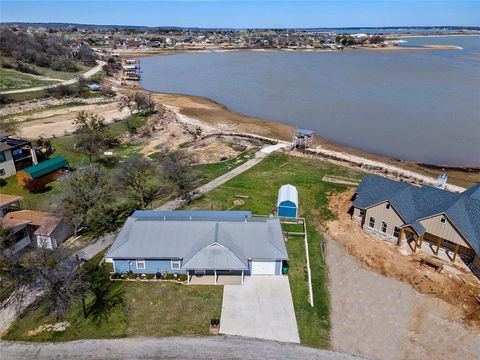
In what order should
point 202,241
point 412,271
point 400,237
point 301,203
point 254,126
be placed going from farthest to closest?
point 254,126, point 301,203, point 400,237, point 412,271, point 202,241

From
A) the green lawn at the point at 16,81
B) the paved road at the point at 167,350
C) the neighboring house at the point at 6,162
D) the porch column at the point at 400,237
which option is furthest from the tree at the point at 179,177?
the green lawn at the point at 16,81

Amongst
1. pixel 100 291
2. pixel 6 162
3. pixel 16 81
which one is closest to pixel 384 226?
pixel 100 291

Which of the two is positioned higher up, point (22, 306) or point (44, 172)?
point (44, 172)

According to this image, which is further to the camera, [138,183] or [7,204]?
[138,183]

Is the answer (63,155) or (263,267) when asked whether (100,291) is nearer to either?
(263,267)

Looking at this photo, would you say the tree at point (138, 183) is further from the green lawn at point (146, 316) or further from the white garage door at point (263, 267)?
the white garage door at point (263, 267)

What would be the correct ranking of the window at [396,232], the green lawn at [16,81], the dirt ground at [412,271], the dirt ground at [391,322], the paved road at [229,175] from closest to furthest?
the dirt ground at [391,322] → the dirt ground at [412,271] → the window at [396,232] → the paved road at [229,175] → the green lawn at [16,81]

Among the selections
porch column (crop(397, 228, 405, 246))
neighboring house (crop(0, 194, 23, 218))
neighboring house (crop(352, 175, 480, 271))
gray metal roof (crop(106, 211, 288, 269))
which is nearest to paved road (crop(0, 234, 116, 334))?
gray metal roof (crop(106, 211, 288, 269))

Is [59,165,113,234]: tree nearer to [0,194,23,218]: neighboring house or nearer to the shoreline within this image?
[0,194,23,218]: neighboring house
